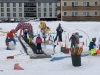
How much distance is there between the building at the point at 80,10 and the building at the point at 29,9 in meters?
37.6

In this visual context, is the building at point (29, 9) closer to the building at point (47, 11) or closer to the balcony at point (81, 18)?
the building at point (47, 11)

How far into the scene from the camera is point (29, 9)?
93125 millimetres

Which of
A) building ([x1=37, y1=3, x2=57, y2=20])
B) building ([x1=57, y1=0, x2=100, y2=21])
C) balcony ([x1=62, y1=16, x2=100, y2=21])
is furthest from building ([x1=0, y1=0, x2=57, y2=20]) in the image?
building ([x1=57, y1=0, x2=100, y2=21])

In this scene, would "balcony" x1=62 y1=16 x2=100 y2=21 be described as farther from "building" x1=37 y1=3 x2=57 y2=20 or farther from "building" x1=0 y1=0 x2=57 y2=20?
"building" x1=37 y1=3 x2=57 y2=20

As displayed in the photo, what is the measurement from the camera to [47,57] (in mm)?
13234

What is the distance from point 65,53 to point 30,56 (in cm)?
226

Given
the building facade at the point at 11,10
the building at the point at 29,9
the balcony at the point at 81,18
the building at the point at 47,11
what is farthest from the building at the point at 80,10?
the building facade at the point at 11,10

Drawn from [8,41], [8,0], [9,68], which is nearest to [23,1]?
[8,0]

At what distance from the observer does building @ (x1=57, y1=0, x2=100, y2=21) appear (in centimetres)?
5234

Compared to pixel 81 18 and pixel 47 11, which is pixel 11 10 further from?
pixel 81 18

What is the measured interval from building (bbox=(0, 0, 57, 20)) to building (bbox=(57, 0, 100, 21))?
3764 cm

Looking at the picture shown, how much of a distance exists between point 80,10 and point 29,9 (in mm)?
42513

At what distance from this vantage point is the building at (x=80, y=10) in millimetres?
52344

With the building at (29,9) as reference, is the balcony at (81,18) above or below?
below
